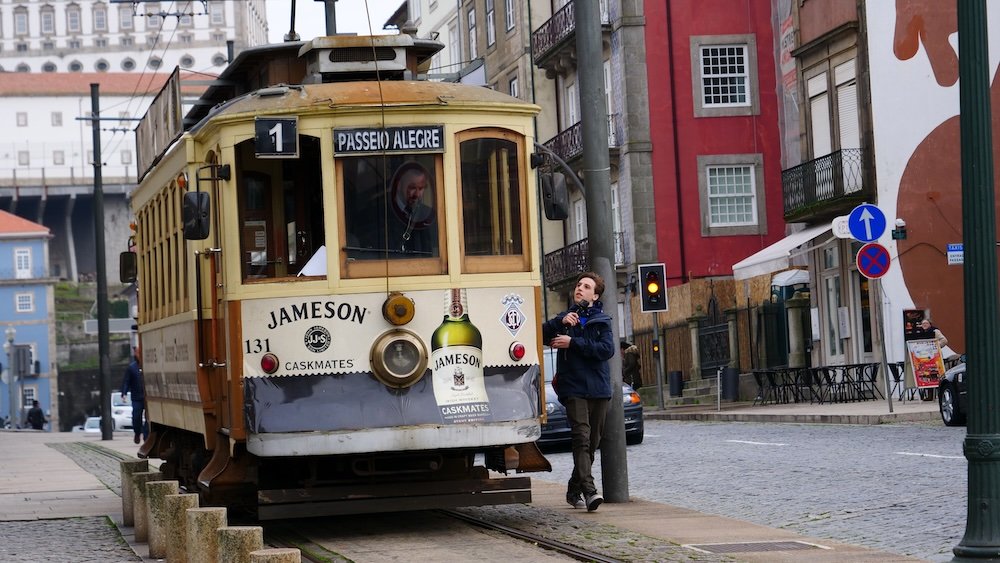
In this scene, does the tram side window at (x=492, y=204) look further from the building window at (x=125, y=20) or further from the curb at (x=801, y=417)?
the building window at (x=125, y=20)

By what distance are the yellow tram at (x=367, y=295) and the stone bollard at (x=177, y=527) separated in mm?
1115

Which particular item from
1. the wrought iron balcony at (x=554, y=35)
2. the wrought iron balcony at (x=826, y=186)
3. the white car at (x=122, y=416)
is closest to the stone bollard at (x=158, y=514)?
the wrought iron balcony at (x=826, y=186)

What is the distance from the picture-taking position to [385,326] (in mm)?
12297

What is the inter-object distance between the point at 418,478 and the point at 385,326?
129 centimetres

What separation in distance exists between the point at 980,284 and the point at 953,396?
49.3 feet

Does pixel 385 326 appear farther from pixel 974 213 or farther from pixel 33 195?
pixel 33 195

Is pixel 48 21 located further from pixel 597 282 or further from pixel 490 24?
pixel 597 282

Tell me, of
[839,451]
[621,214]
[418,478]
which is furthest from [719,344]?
[418,478]

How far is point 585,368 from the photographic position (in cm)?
1362

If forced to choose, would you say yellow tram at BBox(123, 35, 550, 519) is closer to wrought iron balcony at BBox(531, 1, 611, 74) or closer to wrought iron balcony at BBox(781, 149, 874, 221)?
wrought iron balcony at BBox(781, 149, 874, 221)

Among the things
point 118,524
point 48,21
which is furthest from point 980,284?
point 48,21

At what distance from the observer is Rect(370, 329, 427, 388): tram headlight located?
12.2 m

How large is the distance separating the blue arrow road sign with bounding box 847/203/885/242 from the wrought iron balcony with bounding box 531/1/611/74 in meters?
22.7

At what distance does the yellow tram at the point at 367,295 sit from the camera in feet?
39.9
